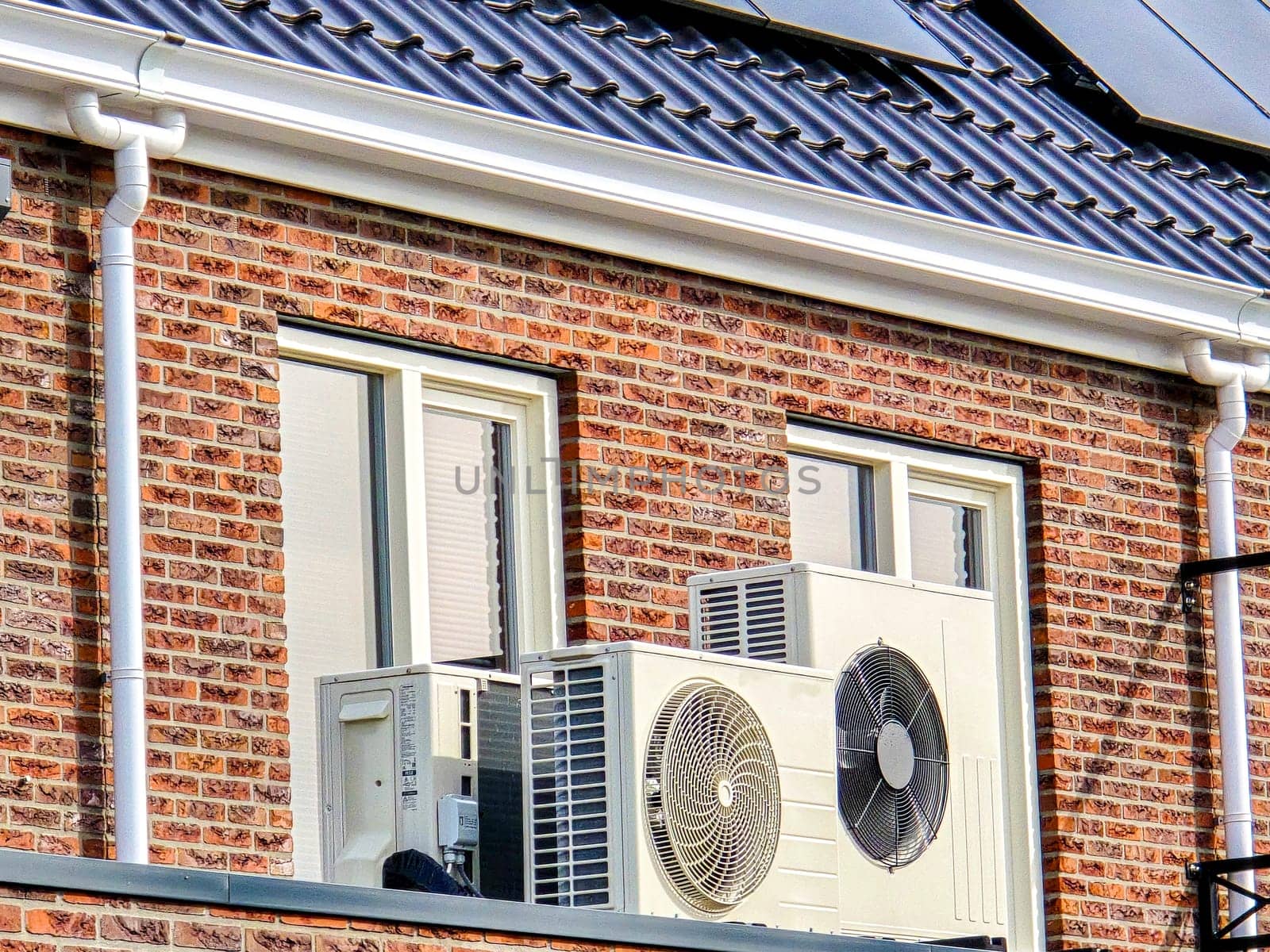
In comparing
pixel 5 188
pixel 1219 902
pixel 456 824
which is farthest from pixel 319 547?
pixel 1219 902

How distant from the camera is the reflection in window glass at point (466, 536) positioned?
1030 centimetres

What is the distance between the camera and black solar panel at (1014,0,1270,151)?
13859 millimetres

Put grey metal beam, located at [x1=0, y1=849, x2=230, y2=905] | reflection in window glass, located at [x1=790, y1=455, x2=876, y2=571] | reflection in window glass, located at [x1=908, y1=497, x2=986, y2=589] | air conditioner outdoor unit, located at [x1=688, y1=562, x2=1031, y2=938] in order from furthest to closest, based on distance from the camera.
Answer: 1. reflection in window glass, located at [x1=908, y1=497, x2=986, y2=589]
2. reflection in window glass, located at [x1=790, y1=455, x2=876, y2=571]
3. air conditioner outdoor unit, located at [x1=688, y1=562, x2=1031, y2=938]
4. grey metal beam, located at [x1=0, y1=849, x2=230, y2=905]

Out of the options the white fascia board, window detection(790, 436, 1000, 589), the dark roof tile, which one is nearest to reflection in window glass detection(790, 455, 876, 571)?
window detection(790, 436, 1000, 589)

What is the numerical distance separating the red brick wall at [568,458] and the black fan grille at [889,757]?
46.9 inches

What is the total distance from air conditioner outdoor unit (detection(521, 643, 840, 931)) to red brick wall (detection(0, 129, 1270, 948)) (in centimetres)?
109

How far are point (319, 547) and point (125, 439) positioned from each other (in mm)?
1182

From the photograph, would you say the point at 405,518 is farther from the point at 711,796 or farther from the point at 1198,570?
the point at 1198,570

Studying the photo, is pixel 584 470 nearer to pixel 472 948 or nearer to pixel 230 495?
pixel 230 495

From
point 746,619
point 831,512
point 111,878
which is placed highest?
point 831,512

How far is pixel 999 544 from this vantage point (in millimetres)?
12117

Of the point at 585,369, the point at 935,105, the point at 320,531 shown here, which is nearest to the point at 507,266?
the point at 585,369

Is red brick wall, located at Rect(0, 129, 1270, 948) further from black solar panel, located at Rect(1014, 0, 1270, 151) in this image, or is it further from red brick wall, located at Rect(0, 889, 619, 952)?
black solar panel, located at Rect(1014, 0, 1270, 151)

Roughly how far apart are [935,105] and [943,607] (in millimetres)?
3653
